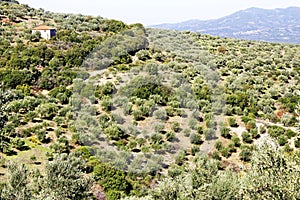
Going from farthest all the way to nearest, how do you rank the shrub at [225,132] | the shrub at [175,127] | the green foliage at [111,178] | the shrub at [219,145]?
the shrub at [225,132], the shrub at [175,127], the shrub at [219,145], the green foliage at [111,178]

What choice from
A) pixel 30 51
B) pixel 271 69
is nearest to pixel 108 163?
pixel 30 51

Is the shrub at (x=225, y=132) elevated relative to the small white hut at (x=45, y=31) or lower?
lower

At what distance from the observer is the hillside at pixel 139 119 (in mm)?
17250

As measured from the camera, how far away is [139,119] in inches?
1233

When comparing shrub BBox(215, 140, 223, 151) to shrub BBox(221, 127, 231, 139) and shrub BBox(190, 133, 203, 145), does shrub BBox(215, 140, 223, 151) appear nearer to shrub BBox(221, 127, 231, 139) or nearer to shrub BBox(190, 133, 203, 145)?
shrub BBox(190, 133, 203, 145)

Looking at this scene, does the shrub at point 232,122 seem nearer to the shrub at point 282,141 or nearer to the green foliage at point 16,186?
the shrub at point 282,141

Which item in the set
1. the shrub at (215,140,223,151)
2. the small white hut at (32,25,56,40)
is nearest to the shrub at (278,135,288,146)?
the shrub at (215,140,223,151)

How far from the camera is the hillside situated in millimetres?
17250

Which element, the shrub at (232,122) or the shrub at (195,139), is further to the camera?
the shrub at (232,122)

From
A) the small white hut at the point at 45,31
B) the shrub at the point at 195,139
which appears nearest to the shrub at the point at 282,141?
the shrub at the point at 195,139

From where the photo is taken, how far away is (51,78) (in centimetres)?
3812

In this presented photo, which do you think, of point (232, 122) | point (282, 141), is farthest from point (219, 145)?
point (282, 141)

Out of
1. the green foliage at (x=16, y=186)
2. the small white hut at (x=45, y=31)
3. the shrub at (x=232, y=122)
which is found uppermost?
the small white hut at (x=45, y=31)

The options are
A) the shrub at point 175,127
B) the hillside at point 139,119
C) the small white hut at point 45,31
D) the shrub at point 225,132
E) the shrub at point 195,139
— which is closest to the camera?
the hillside at point 139,119
